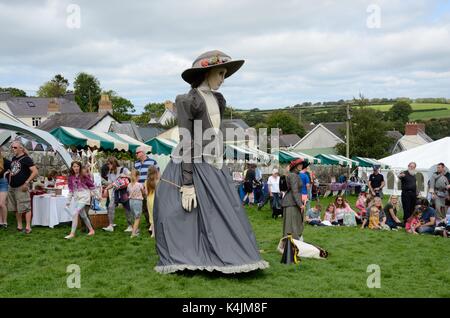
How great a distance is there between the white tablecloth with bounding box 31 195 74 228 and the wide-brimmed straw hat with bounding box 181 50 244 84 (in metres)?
6.47

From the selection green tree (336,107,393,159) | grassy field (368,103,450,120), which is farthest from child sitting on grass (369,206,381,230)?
grassy field (368,103,450,120)

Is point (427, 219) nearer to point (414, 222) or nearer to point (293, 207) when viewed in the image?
point (414, 222)

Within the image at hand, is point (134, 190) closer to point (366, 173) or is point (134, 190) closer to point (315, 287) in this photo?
point (315, 287)

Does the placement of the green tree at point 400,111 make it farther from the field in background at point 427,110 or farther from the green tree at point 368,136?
the green tree at point 368,136

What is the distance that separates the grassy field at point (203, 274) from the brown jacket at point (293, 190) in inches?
36.3

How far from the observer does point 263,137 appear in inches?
2163

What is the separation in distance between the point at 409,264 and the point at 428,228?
5.25 metres

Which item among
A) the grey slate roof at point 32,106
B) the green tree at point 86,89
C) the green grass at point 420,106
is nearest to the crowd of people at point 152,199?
the grey slate roof at point 32,106

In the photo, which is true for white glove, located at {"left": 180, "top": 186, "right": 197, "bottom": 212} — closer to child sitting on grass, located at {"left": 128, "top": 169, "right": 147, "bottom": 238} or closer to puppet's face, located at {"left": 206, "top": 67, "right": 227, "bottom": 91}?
puppet's face, located at {"left": 206, "top": 67, "right": 227, "bottom": 91}

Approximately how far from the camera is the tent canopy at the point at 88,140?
45.5 feet

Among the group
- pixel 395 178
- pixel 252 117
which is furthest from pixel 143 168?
pixel 252 117

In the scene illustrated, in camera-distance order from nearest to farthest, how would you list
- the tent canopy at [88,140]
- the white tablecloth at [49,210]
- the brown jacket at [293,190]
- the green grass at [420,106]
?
the brown jacket at [293,190] < the white tablecloth at [49,210] < the tent canopy at [88,140] < the green grass at [420,106]

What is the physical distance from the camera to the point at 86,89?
8681cm
